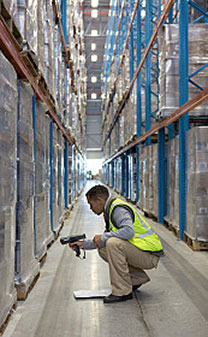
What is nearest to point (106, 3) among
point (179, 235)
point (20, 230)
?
point (179, 235)

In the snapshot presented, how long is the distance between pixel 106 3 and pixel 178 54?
69.9 ft

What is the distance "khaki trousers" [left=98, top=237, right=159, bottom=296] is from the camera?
304 centimetres

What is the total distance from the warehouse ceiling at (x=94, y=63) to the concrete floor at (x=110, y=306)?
2261 cm

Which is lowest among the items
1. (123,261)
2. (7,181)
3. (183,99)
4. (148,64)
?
(123,261)

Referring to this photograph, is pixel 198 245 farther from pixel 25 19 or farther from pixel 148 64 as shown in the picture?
pixel 148 64

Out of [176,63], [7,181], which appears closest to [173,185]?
[176,63]

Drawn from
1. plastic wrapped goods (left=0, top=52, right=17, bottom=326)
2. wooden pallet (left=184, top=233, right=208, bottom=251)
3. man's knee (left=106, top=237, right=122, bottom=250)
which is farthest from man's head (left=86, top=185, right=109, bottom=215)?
wooden pallet (left=184, top=233, right=208, bottom=251)

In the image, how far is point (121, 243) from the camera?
3.05 meters

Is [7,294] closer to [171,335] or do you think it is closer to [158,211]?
[171,335]

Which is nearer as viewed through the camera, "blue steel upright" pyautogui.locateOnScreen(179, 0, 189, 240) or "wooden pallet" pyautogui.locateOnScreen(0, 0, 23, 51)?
"wooden pallet" pyautogui.locateOnScreen(0, 0, 23, 51)

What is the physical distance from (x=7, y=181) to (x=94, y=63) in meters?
32.6

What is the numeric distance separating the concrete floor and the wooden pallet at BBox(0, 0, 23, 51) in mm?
2125

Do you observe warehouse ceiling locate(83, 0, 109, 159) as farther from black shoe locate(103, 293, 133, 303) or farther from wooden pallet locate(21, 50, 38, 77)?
black shoe locate(103, 293, 133, 303)

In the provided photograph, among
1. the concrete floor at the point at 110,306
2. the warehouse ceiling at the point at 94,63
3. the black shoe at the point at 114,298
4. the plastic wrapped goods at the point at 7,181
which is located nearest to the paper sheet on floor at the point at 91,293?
the concrete floor at the point at 110,306
